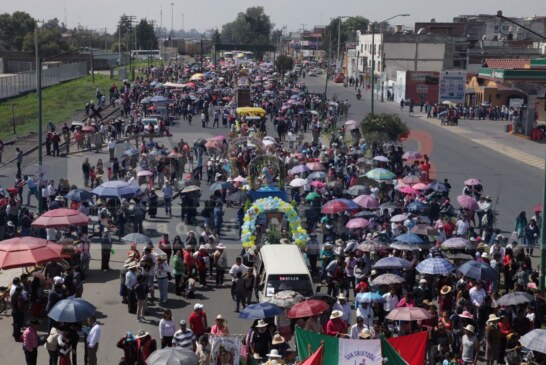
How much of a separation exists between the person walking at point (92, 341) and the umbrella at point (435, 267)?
728 cm

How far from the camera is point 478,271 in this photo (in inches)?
730

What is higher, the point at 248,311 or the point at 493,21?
the point at 493,21

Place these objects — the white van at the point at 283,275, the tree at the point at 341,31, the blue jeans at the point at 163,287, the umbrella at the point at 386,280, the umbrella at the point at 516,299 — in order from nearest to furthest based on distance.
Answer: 1. the umbrella at the point at 516,299
2. the umbrella at the point at 386,280
3. the white van at the point at 283,275
4. the blue jeans at the point at 163,287
5. the tree at the point at 341,31

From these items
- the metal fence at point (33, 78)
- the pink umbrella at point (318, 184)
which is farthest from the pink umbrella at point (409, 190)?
the metal fence at point (33, 78)

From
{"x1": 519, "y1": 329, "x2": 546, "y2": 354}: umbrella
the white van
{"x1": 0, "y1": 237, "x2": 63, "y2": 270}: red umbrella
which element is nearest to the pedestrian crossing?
the white van

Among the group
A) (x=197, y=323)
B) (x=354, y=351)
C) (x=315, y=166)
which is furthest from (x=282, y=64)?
(x=354, y=351)

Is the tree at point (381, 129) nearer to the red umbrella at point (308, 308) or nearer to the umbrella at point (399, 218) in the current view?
the umbrella at point (399, 218)

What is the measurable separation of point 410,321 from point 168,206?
1535 cm

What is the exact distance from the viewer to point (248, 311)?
52.5ft

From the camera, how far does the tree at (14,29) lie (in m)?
144

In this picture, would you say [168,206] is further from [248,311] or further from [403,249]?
[248,311]

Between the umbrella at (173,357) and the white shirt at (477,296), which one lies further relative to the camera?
the white shirt at (477,296)

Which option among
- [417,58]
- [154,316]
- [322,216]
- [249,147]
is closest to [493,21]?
[417,58]

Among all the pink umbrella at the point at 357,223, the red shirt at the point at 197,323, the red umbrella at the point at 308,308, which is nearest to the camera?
the red umbrella at the point at 308,308
